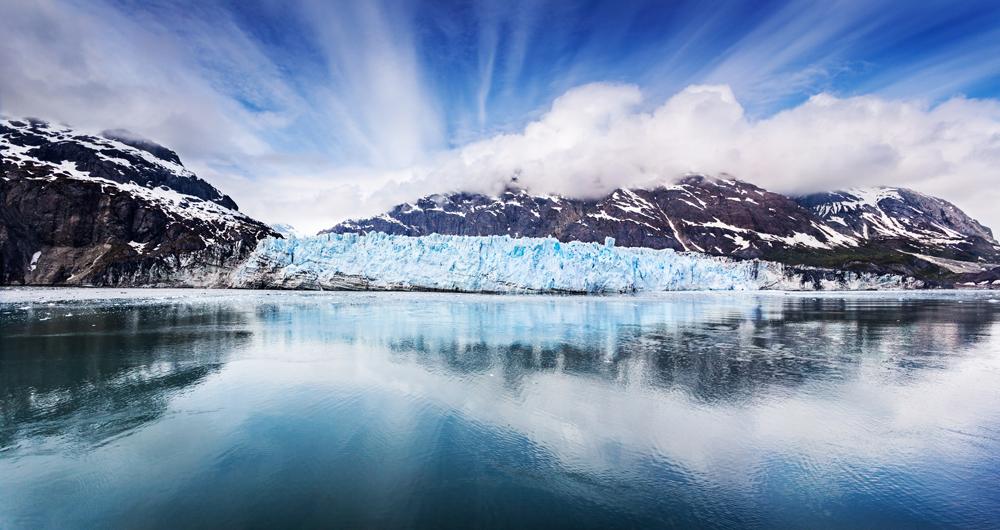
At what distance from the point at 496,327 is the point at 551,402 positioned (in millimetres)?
10999

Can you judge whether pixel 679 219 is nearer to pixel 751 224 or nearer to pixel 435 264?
pixel 751 224

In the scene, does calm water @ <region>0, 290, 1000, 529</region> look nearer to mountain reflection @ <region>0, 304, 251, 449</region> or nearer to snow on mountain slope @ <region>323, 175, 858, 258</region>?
mountain reflection @ <region>0, 304, 251, 449</region>

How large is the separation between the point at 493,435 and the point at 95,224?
70482 millimetres

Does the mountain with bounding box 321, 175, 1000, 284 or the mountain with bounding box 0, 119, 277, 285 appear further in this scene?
the mountain with bounding box 321, 175, 1000, 284

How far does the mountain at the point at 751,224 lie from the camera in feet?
399

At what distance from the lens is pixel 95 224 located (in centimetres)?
5859

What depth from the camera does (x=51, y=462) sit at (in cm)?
616

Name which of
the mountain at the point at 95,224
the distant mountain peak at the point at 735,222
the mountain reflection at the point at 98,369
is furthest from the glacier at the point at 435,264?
the distant mountain peak at the point at 735,222

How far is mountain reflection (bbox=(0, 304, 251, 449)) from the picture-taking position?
7.67 metres

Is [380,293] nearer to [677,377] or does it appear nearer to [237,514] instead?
[677,377]

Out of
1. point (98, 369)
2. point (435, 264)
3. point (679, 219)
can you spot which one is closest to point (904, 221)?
point (679, 219)

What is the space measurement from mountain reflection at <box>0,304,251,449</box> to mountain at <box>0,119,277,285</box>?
32455 millimetres

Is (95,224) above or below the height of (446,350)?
above

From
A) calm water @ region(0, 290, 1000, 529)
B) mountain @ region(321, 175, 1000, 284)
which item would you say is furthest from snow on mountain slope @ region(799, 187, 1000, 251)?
calm water @ region(0, 290, 1000, 529)
